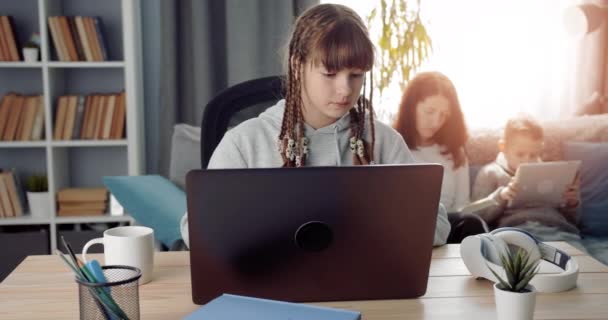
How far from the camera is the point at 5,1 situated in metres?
2.98

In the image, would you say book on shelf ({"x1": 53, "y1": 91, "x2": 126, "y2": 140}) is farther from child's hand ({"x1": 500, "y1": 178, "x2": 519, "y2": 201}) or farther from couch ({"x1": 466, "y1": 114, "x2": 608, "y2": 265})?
child's hand ({"x1": 500, "y1": 178, "x2": 519, "y2": 201})

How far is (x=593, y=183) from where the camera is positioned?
9.14 ft

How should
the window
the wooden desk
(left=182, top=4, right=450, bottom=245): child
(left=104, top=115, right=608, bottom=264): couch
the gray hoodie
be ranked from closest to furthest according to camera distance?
the wooden desk → (left=182, top=4, right=450, bottom=245): child → the gray hoodie → (left=104, top=115, right=608, bottom=264): couch → the window

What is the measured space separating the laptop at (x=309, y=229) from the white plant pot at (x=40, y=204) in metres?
2.12

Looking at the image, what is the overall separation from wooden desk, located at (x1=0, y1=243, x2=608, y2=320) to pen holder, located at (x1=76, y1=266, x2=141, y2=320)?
8cm

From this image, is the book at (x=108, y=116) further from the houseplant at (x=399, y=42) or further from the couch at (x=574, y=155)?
the houseplant at (x=399, y=42)

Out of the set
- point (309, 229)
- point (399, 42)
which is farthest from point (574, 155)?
point (309, 229)

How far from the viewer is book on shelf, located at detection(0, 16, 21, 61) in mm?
2812

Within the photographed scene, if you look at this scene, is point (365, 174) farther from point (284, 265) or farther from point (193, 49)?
point (193, 49)

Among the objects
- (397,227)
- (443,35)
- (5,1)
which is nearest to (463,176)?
(443,35)

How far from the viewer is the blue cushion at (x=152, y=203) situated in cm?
210

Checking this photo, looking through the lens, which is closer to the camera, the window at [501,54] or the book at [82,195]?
the book at [82,195]

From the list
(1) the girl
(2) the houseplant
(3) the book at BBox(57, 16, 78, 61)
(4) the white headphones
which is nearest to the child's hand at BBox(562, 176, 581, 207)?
(1) the girl

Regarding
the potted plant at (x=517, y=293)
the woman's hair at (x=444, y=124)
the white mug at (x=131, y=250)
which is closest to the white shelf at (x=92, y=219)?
the woman's hair at (x=444, y=124)
